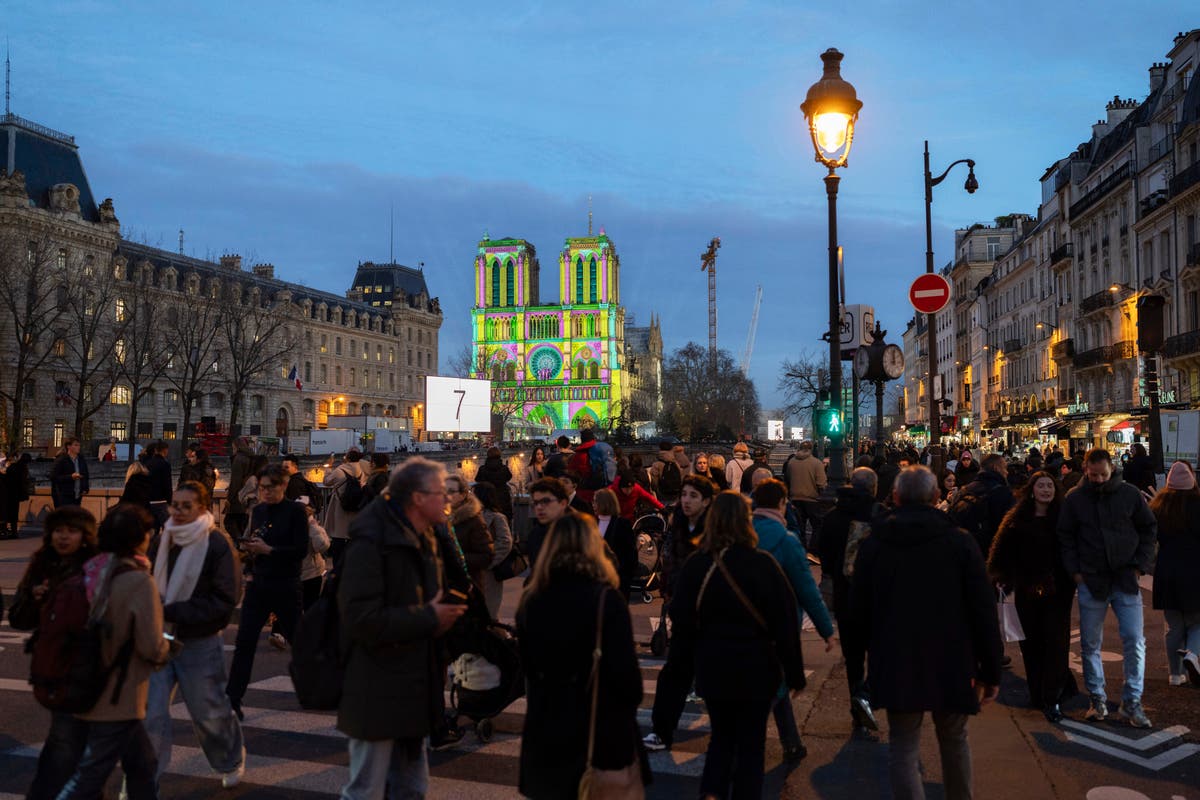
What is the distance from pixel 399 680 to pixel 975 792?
11.1 ft

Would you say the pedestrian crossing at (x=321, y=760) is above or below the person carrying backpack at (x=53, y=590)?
below

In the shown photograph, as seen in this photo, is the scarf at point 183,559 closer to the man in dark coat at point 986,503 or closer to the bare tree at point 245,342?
the man in dark coat at point 986,503

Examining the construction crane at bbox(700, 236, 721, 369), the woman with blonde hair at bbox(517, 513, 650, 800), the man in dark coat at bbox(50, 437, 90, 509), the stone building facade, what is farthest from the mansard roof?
the construction crane at bbox(700, 236, 721, 369)

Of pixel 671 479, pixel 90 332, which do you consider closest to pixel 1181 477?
pixel 671 479

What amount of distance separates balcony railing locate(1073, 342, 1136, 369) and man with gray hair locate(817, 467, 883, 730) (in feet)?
146

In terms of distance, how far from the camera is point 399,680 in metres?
4.18

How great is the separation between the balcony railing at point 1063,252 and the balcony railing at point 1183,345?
16.7 meters

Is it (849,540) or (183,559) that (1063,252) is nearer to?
(849,540)

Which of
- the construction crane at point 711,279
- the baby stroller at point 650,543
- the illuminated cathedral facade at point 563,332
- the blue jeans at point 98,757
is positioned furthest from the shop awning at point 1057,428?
the construction crane at point 711,279

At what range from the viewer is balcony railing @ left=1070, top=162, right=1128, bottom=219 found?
46.8 metres

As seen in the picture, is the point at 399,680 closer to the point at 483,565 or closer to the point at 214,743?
the point at 214,743

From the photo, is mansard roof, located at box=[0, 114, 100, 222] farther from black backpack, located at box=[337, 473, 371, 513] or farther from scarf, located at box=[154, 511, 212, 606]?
scarf, located at box=[154, 511, 212, 606]

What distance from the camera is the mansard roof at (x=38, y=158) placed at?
197ft

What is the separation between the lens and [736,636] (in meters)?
4.72
